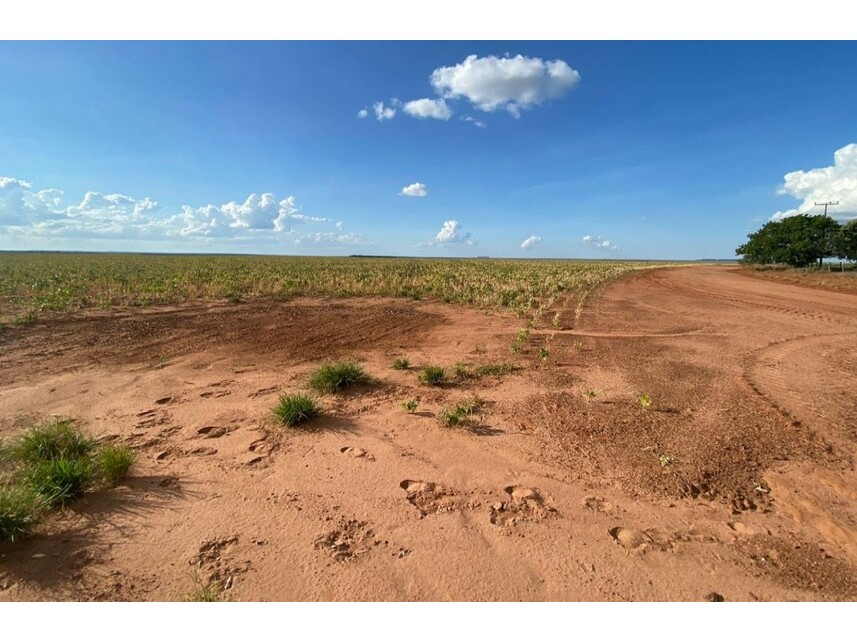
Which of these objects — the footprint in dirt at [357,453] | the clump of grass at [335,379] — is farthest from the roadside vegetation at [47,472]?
the clump of grass at [335,379]

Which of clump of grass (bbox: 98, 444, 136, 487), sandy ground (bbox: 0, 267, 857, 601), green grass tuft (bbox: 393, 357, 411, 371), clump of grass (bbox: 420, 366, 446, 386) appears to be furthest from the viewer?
green grass tuft (bbox: 393, 357, 411, 371)

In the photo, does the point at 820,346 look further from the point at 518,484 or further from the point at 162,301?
the point at 162,301

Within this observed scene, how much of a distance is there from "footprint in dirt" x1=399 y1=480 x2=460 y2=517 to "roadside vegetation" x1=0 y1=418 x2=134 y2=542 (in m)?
2.56

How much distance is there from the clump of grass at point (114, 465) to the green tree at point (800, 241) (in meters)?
47.2

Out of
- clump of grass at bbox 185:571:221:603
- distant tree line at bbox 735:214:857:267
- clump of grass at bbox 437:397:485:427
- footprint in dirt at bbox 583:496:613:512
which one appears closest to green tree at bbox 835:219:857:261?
distant tree line at bbox 735:214:857:267

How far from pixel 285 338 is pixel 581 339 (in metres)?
6.65

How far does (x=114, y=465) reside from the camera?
3.48 meters

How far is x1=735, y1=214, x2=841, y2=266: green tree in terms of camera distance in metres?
34.3

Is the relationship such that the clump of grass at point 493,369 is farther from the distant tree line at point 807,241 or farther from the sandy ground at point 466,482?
the distant tree line at point 807,241

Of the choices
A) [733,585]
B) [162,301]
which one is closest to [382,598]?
[733,585]

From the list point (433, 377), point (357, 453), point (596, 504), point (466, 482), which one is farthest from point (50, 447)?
point (596, 504)

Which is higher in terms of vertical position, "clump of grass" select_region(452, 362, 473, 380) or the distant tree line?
the distant tree line

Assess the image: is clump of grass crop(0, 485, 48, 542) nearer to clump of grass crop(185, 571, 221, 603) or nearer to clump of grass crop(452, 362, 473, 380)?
clump of grass crop(185, 571, 221, 603)

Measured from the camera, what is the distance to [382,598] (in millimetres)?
2414
